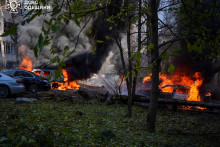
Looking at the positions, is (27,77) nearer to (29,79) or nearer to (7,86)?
(29,79)

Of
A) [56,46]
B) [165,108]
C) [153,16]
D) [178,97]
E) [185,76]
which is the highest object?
[56,46]

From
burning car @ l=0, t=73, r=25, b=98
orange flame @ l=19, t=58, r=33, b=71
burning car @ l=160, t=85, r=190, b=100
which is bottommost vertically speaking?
burning car @ l=160, t=85, r=190, b=100

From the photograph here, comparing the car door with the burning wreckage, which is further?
the burning wreckage

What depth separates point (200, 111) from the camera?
978 cm

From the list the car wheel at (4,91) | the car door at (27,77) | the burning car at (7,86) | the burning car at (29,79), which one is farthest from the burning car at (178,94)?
the car door at (27,77)

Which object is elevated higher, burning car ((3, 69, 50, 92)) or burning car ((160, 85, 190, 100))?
burning car ((3, 69, 50, 92))

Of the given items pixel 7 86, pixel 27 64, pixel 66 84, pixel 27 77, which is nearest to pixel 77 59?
pixel 66 84

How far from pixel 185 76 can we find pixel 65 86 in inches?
502

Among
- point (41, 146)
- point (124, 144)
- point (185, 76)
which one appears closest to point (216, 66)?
point (185, 76)

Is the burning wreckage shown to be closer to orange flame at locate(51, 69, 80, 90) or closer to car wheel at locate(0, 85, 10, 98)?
orange flame at locate(51, 69, 80, 90)

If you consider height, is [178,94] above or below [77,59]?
below

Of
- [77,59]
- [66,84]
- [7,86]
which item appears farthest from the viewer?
[77,59]

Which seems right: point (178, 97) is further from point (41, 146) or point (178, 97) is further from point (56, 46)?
point (56, 46)

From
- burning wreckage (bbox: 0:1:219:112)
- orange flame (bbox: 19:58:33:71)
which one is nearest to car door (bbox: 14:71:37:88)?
burning wreckage (bbox: 0:1:219:112)
